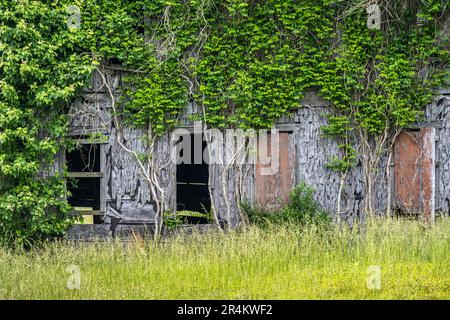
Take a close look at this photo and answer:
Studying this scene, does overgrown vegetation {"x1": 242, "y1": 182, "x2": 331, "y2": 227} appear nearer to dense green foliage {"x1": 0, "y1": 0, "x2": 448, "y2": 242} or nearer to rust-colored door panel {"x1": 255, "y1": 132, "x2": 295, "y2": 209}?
rust-colored door panel {"x1": 255, "y1": 132, "x2": 295, "y2": 209}

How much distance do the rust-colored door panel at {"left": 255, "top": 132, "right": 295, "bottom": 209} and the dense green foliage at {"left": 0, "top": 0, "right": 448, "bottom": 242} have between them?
59 cm

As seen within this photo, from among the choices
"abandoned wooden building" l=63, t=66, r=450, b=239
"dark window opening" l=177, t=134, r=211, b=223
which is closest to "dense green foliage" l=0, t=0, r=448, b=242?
"abandoned wooden building" l=63, t=66, r=450, b=239

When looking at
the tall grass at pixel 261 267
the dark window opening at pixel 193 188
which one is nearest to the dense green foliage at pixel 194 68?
the tall grass at pixel 261 267

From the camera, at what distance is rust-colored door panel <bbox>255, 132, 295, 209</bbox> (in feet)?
38.9

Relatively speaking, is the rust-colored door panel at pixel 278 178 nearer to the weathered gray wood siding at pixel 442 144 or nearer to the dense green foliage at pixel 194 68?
the dense green foliage at pixel 194 68

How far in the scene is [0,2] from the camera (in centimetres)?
1148

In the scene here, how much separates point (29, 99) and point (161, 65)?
2.65 metres

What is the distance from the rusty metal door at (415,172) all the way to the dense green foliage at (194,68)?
43 cm

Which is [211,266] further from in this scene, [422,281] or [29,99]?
[29,99]

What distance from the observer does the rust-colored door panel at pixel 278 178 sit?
11852 millimetres

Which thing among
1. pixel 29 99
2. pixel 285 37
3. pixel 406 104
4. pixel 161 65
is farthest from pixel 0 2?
pixel 406 104

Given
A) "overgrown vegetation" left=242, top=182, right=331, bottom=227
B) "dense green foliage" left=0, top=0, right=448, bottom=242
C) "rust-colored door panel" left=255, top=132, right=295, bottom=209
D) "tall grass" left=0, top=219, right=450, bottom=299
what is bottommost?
"tall grass" left=0, top=219, right=450, bottom=299

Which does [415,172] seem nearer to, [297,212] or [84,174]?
[297,212]

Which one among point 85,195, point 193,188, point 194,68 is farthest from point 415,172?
point 85,195
